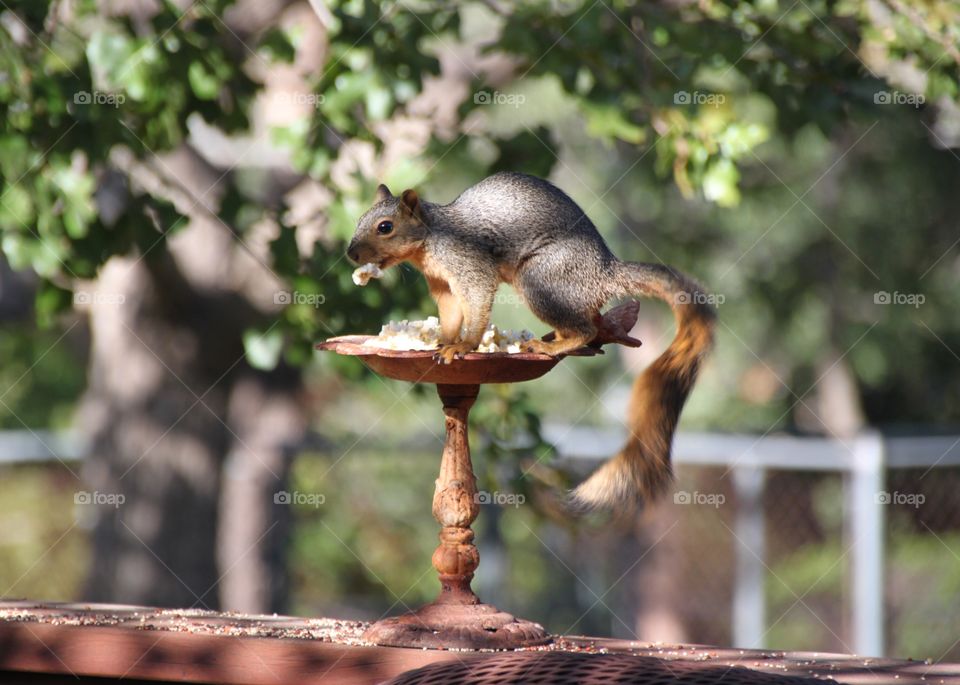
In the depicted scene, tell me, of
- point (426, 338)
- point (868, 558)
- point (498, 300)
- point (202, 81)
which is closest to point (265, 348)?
point (498, 300)

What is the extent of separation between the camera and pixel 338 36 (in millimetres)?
3969

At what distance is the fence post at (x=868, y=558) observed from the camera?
5.43 meters

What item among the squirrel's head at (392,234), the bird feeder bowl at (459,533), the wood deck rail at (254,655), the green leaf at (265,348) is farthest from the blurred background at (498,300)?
the squirrel's head at (392,234)

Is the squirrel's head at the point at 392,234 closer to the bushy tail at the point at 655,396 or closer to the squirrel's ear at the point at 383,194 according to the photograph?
the squirrel's ear at the point at 383,194

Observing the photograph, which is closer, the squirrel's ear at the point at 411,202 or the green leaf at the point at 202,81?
the squirrel's ear at the point at 411,202

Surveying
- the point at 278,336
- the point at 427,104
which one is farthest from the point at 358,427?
the point at 278,336

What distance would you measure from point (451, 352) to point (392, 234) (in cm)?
25

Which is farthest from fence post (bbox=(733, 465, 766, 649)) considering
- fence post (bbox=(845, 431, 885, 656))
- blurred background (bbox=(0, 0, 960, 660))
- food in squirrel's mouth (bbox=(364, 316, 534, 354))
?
food in squirrel's mouth (bbox=(364, 316, 534, 354))

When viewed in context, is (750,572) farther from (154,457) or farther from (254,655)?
(254,655)

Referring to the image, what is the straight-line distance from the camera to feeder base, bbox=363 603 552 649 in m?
2.47

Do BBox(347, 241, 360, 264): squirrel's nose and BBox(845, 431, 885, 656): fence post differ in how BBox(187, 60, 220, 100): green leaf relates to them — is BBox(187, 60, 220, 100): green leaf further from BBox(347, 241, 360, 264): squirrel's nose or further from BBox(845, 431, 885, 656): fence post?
BBox(845, 431, 885, 656): fence post

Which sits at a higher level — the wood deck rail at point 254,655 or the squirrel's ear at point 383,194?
the squirrel's ear at point 383,194

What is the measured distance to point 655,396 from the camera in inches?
97.9

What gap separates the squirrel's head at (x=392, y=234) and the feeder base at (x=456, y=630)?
0.70m
